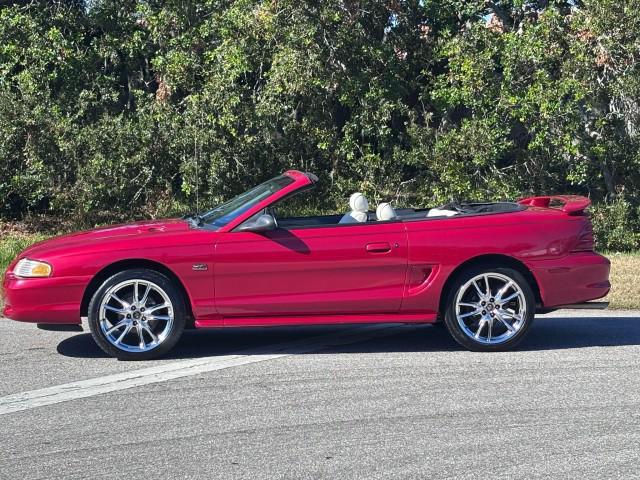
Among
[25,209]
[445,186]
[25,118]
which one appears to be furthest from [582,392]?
[25,209]

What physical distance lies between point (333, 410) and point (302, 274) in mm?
1625

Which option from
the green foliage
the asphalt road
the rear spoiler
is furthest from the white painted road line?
the green foliage

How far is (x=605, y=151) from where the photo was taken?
1536cm

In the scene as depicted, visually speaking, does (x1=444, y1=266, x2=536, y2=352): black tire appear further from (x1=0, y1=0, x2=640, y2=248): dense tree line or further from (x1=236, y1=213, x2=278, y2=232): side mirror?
(x1=0, y1=0, x2=640, y2=248): dense tree line

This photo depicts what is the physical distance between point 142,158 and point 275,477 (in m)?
11.1

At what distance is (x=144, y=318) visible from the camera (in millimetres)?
7746

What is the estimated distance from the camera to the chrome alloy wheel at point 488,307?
8078 millimetres

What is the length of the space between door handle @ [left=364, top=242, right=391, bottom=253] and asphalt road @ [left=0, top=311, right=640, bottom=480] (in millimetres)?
849

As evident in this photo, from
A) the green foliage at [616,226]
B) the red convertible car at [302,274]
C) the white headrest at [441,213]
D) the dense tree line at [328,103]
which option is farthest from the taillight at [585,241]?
the green foliage at [616,226]

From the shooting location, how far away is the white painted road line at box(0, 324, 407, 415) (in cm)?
672

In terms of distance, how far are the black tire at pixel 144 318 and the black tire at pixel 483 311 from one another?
2.13 metres

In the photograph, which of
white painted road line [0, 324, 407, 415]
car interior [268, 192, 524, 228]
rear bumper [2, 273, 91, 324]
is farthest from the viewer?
car interior [268, 192, 524, 228]

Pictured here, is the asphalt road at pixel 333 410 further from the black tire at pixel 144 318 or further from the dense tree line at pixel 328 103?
the dense tree line at pixel 328 103

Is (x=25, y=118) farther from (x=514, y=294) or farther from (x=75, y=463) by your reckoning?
(x=75, y=463)
